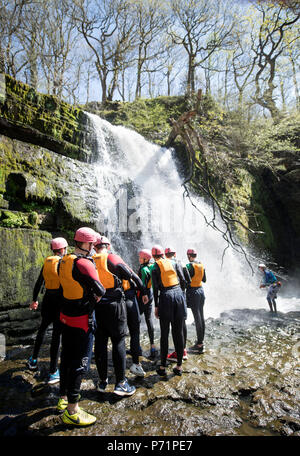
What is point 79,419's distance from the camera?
2.62m

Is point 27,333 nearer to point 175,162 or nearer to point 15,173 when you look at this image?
point 15,173

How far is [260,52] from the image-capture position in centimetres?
1880

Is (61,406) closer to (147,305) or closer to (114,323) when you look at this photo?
(114,323)

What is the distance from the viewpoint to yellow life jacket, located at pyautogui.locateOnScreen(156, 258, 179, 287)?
3.94 metres

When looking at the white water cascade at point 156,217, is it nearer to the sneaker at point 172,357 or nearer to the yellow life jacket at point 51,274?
the sneaker at point 172,357

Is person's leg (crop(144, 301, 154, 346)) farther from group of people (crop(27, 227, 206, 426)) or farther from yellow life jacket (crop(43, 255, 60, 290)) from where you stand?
yellow life jacket (crop(43, 255, 60, 290))

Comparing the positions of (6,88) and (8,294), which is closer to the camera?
(8,294)

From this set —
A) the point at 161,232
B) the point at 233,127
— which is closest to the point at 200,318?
the point at 161,232

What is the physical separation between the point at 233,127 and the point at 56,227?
1230cm

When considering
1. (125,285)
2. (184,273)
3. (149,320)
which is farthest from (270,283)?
(125,285)

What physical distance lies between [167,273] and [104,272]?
3.84 ft

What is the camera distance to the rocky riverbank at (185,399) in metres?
2.63

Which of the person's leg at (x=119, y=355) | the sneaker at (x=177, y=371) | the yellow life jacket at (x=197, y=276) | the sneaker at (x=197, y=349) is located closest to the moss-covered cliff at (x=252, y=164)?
the yellow life jacket at (x=197, y=276)

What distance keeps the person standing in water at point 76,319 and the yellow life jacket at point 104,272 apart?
0.43 m
